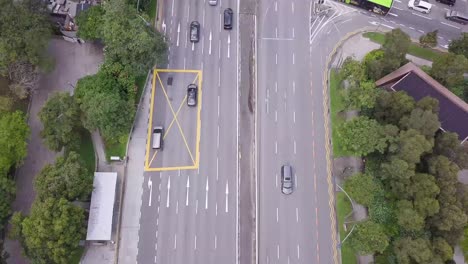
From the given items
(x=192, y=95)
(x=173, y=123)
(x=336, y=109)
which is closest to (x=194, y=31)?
(x=192, y=95)

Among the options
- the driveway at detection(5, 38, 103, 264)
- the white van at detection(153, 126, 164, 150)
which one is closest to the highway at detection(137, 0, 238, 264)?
the white van at detection(153, 126, 164, 150)

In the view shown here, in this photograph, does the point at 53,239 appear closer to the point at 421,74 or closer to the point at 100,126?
the point at 100,126

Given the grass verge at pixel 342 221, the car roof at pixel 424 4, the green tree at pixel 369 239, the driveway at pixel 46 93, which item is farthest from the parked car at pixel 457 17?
the driveway at pixel 46 93

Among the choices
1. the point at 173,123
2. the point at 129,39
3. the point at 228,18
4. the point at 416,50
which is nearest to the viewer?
the point at 129,39

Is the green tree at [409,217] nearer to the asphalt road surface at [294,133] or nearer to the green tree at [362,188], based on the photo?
the green tree at [362,188]

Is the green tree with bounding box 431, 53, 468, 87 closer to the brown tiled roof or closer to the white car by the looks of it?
the brown tiled roof

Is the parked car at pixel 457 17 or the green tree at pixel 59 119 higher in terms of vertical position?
the parked car at pixel 457 17

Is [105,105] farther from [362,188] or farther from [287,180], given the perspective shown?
[362,188]
